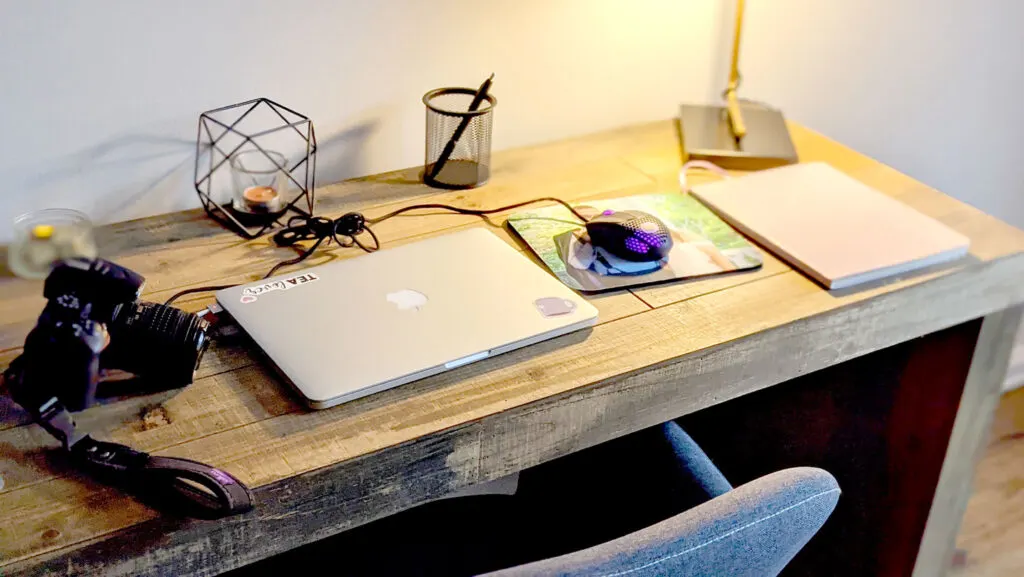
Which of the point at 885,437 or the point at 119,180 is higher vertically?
the point at 119,180

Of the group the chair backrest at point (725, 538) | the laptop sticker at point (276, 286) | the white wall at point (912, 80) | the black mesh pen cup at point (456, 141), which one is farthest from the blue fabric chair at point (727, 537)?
the white wall at point (912, 80)

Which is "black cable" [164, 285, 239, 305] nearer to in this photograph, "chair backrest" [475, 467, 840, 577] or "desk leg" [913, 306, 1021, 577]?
"chair backrest" [475, 467, 840, 577]

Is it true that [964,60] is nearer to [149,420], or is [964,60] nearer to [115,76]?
[115,76]

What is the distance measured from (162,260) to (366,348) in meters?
0.33

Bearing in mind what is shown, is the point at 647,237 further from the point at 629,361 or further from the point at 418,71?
the point at 418,71

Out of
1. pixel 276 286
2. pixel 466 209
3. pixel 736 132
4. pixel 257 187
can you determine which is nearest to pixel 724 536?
pixel 276 286

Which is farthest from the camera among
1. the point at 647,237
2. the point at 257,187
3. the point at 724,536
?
the point at 257,187

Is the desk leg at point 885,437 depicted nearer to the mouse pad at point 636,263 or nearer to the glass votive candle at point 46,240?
the mouse pad at point 636,263

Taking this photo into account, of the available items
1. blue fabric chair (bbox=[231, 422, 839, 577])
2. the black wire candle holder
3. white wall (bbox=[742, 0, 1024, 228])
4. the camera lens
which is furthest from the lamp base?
the camera lens

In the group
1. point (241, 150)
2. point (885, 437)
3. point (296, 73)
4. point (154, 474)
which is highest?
point (296, 73)

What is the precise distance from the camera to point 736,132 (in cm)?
145

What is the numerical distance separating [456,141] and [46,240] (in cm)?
51

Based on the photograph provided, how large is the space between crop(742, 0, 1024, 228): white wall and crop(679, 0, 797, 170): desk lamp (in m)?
0.11

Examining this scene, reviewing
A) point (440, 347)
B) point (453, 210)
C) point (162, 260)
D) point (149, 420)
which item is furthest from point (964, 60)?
point (149, 420)
